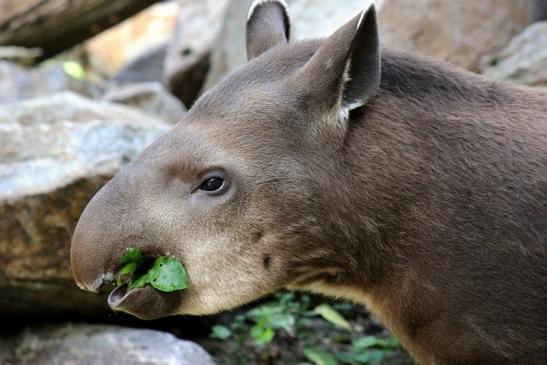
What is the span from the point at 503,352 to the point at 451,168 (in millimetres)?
745

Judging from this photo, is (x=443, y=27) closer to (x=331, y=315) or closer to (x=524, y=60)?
(x=524, y=60)

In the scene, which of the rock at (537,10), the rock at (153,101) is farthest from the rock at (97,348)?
the rock at (537,10)

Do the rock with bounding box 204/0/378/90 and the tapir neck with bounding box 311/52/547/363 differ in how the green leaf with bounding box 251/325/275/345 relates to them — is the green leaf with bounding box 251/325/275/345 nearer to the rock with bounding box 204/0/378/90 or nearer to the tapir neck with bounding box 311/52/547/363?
the tapir neck with bounding box 311/52/547/363

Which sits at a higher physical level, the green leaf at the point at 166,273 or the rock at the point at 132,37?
the green leaf at the point at 166,273

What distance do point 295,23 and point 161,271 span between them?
4700 mm

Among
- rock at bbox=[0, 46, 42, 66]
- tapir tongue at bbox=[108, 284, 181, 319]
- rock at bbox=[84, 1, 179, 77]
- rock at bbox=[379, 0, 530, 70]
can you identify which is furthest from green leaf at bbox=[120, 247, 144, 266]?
rock at bbox=[84, 1, 179, 77]

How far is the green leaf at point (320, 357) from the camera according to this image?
516 cm

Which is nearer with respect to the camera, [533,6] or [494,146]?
[494,146]

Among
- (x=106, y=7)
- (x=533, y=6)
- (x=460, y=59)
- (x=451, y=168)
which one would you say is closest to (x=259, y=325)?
(x=451, y=168)

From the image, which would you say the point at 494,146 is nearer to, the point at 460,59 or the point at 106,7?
the point at 460,59

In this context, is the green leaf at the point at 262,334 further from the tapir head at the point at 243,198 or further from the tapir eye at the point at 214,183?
the tapir eye at the point at 214,183

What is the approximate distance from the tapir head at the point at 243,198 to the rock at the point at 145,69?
1281 cm

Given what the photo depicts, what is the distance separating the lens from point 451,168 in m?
3.68

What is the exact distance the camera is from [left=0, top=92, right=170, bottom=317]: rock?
4852 mm
